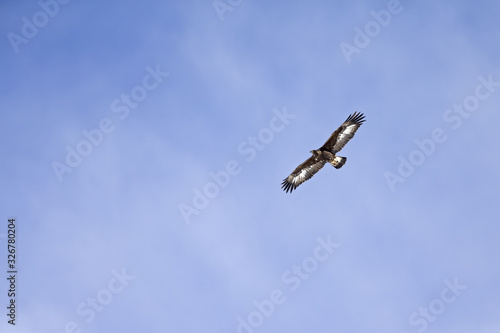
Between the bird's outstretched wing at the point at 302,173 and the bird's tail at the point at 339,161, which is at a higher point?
the bird's outstretched wing at the point at 302,173

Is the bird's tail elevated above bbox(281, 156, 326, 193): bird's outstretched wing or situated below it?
below

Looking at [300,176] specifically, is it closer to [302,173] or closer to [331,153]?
[302,173]

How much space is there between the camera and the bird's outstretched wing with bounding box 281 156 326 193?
88.6 feet

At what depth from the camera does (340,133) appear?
2589 cm

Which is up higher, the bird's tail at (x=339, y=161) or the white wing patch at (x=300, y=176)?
the white wing patch at (x=300, y=176)

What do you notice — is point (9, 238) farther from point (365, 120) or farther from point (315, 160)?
point (365, 120)

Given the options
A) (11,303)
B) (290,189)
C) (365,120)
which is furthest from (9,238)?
(365,120)

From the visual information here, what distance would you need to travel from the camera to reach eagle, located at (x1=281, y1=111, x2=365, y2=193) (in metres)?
26.0

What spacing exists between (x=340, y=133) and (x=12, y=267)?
2081cm

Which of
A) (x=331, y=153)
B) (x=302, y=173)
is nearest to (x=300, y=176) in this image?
(x=302, y=173)

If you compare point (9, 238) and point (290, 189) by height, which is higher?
point (9, 238)

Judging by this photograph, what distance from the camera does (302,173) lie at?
1094 inches

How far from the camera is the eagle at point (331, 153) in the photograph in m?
26.0

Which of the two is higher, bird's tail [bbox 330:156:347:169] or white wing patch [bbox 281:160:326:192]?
white wing patch [bbox 281:160:326:192]
